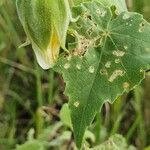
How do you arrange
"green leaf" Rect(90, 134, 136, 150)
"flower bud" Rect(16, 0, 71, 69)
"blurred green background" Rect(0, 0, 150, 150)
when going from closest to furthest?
"flower bud" Rect(16, 0, 71, 69)
"green leaf" Rect(90, 134, 136, 150)
"blurred green background" Rect(0, 0, 150, 150)

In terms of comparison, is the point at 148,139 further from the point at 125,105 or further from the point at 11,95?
the point at 11,95

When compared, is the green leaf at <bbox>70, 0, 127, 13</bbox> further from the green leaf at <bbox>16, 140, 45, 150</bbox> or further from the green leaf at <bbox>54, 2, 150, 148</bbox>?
the green leaf at <bbox>16, 140, 45, 150</bbox>

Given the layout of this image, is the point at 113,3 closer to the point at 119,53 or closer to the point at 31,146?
the point at 119,53

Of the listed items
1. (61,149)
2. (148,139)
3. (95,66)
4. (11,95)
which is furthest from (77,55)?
(11,95)

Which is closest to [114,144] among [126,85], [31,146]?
[31,146]

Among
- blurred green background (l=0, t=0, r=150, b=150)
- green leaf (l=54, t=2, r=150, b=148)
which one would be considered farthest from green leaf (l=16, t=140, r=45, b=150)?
green leaf (l=54, t=2, r=150, b=148)

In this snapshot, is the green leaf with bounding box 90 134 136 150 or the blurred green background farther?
the blurred green background

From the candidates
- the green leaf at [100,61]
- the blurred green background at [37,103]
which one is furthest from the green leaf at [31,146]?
the green leaf at [100,61]
